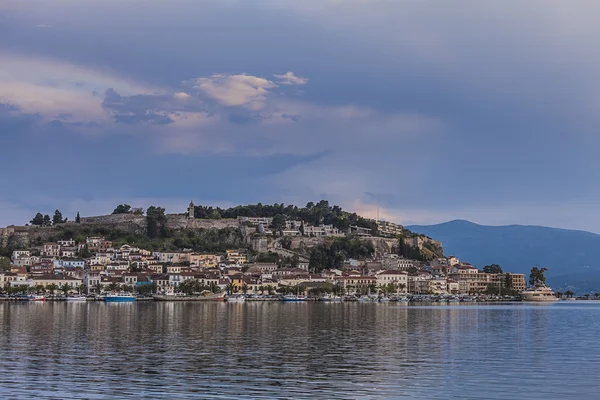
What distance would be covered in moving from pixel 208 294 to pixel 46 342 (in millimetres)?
75340

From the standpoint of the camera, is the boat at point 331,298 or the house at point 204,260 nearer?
the boat at point 331,298

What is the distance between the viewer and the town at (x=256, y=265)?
11475 cm

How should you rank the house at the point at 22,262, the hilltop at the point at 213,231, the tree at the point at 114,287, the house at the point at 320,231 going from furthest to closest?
the house at the point at 320,231 < the hilltop at the point at 213,231 < the house at the point at 22,262 < the tree at the point at 114,287

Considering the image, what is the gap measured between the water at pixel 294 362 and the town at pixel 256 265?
6658 cm

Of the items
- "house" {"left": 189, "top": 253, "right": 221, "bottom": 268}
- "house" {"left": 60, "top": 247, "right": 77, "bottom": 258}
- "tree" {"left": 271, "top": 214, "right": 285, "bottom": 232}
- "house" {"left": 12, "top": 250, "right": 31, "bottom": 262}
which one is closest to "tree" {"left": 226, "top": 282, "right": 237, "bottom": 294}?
"house" {"left": 189, "top": 253, "right": 221, "bottom": 268}

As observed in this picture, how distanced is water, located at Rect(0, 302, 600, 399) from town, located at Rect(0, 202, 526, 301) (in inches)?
2621

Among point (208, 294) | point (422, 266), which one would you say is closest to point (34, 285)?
point (208, 294)

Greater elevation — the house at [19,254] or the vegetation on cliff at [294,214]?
the vegetation on cliff at [294,214]

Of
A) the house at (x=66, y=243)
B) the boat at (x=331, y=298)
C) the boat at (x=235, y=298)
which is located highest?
the house at (x=66, y=243)

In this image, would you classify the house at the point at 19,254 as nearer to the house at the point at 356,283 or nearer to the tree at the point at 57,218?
the tree at the point at 57,218

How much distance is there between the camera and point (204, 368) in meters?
27.4

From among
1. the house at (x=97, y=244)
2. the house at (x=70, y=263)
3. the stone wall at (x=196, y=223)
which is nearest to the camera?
the house at (x=70, y=263)

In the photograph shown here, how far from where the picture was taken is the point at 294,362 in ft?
96.2

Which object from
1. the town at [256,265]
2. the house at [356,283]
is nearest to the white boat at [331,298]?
the town at [256,265]
